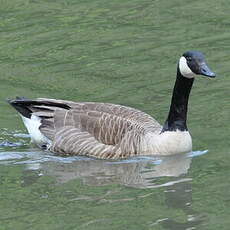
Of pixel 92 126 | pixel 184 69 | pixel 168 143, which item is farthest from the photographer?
pixel 92 126

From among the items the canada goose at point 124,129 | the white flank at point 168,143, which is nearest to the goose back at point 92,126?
the canada goose at point 124,129

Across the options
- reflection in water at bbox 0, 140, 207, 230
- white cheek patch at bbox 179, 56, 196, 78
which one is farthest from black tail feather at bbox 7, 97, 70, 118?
white cheek patch at bbox 179, 56, 196, 78

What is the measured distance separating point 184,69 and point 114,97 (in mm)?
2624

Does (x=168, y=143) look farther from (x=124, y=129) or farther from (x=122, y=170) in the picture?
(x=122, y=170)

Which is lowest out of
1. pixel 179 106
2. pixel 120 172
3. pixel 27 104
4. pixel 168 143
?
pixel 120 172

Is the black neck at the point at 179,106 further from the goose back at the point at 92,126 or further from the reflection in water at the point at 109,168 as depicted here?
the reflection in water at the point at 109,168

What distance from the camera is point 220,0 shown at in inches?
825

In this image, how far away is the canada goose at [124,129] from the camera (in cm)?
1359

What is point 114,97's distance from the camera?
15.8m

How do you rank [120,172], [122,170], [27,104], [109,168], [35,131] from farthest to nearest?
[27,104] → [35,131] → [109,168] → [122,170] → [120,172]

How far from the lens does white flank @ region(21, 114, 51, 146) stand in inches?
563

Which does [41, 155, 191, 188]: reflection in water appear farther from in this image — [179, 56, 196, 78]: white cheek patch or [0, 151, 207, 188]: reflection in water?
[179, 56, 196, 78]: white cheek patch

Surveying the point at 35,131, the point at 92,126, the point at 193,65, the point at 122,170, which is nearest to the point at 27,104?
the point at 35,131

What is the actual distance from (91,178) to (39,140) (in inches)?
75.3
